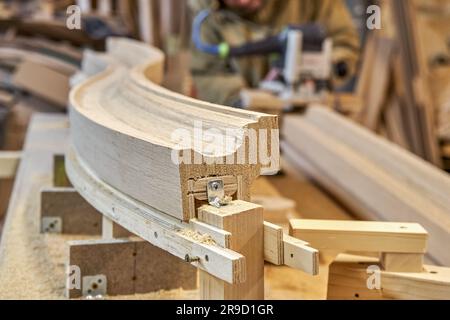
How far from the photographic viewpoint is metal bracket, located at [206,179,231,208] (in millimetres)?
1358

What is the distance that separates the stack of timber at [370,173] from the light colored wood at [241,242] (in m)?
0.75

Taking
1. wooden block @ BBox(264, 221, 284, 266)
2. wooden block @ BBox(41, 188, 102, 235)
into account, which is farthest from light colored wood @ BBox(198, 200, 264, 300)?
wooden block @ BBox(41, 188, 102, 235)

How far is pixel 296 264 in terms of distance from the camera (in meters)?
1.32

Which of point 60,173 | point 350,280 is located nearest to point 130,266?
point 350,280

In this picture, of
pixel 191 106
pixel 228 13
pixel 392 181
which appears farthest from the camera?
pixel 228 13

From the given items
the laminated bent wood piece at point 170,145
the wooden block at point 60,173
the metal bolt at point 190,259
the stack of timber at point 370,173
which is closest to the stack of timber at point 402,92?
the stack of timber at point 370,173

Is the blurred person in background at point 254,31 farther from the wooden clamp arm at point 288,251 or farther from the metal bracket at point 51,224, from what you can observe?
the wooden clamp arm at point 288,251

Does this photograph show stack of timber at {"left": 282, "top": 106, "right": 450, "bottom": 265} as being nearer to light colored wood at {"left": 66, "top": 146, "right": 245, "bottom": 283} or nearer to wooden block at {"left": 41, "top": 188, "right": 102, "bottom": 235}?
light colored wood at {"left": 66, "top": 146, "right": 245, "bottom": 283}

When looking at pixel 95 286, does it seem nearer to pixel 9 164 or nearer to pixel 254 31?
pixel 9 164

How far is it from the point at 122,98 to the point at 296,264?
104 centimetres

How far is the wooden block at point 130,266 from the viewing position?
1.66 meters

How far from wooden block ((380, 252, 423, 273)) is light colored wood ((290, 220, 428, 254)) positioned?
0.02 metres
